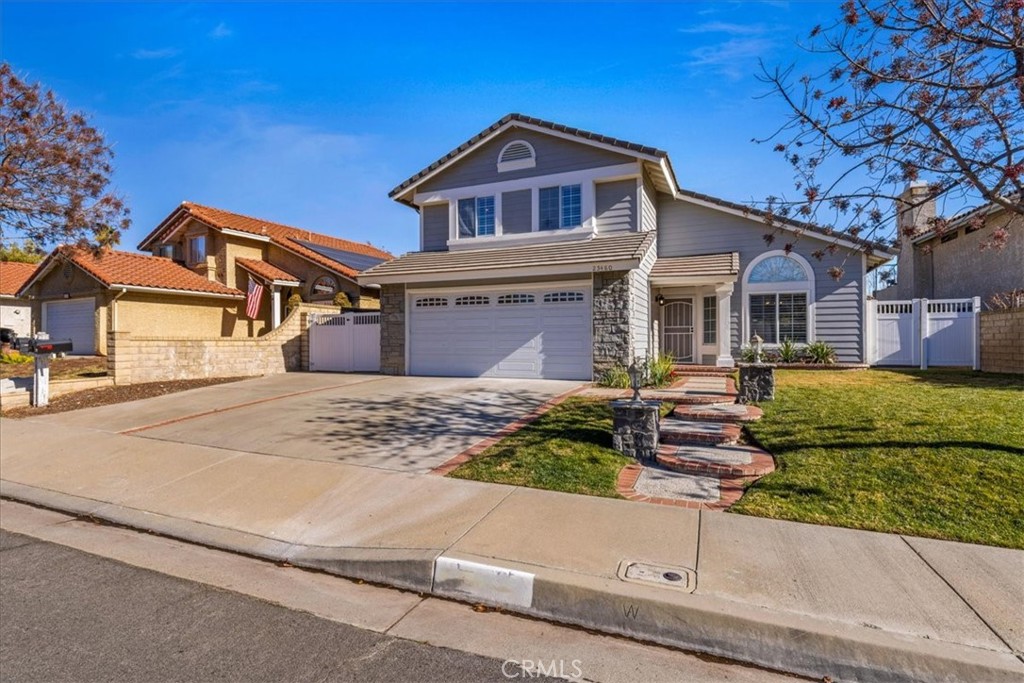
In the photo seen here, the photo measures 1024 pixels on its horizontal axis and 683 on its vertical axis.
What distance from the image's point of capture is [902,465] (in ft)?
18.2

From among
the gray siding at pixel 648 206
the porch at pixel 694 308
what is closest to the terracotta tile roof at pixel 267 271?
the gray siding at pixel 648 206

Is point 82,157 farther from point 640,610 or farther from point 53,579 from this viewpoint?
point 640,610

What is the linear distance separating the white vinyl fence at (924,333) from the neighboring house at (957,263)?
4.78ft

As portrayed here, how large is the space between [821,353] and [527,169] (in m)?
9.51

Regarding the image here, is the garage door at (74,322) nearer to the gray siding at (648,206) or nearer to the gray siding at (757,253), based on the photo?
the gray siding at (648,206)

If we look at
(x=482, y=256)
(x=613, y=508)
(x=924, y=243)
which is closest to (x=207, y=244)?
(x=482, y=256)

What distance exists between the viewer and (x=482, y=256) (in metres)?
14.4

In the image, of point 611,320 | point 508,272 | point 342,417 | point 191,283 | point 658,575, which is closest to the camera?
point 658,575

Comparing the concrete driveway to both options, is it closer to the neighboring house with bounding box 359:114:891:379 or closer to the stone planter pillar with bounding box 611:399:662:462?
the neighboring house with bounding box 359:114:891:379

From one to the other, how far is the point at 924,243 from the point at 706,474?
61.4ft

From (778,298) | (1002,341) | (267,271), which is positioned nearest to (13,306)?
(267,271)

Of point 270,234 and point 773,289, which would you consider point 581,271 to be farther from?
point 270,234

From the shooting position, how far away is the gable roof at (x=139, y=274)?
18609mm

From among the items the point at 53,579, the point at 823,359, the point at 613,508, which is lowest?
the point at 53,579
